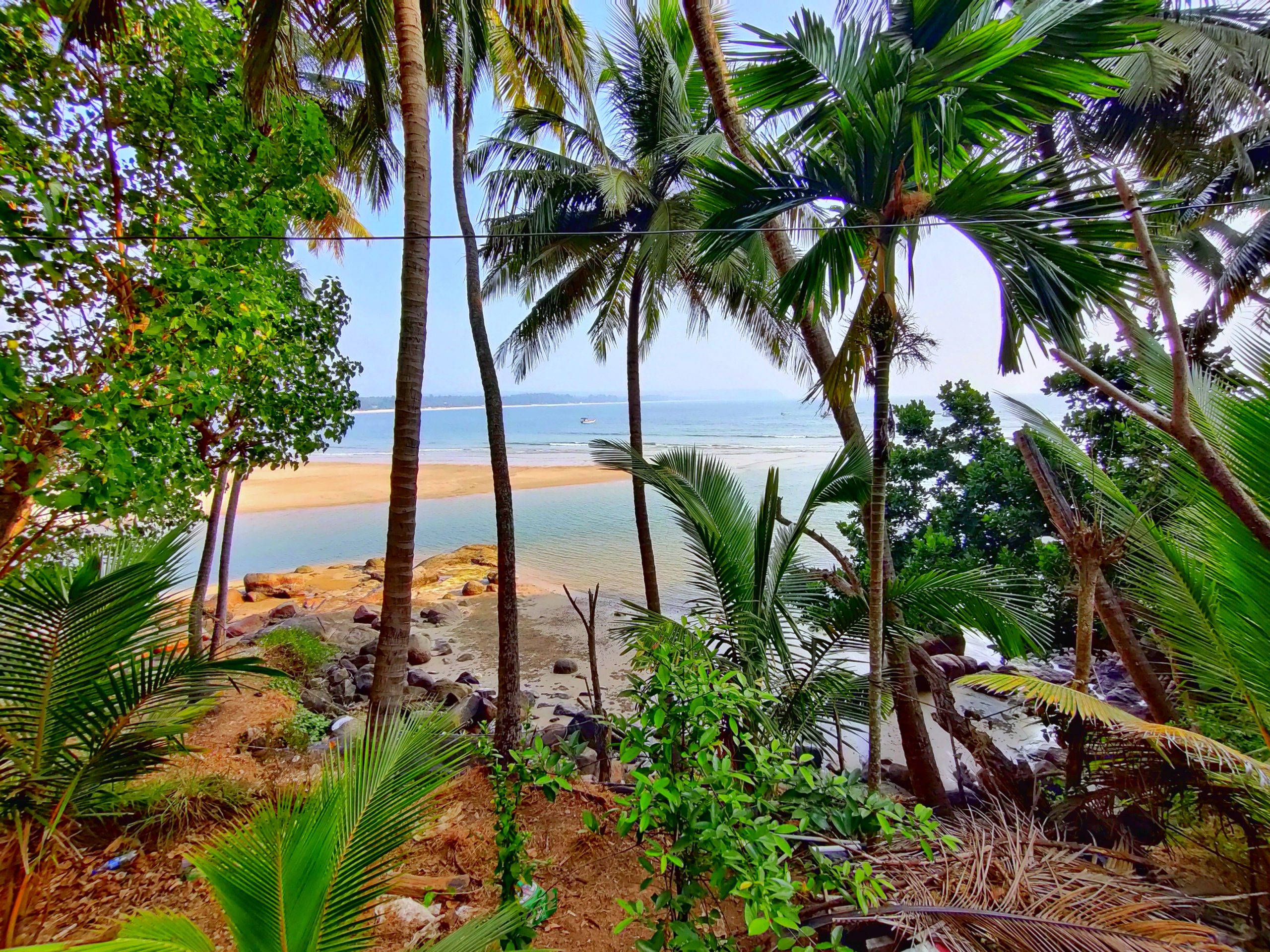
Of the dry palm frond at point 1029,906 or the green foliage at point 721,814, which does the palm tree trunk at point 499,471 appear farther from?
the dry palm frond at point 1029,906

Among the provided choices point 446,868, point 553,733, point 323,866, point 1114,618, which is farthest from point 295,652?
point 1114,618

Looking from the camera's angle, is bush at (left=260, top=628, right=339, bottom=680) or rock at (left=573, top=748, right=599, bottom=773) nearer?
rock at (left=573, top=748, right=599, bottom=773)

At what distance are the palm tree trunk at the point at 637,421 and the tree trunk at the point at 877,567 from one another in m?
3.15

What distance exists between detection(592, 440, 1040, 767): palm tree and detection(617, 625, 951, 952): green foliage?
716mm

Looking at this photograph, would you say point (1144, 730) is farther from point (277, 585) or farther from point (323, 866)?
point (277, 585)

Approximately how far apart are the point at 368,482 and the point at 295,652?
19.1 meters

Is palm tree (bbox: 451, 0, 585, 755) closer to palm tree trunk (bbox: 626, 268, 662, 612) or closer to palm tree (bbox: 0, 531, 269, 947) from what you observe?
palm tree trunk (bbox: 626, 268, 662, 612)

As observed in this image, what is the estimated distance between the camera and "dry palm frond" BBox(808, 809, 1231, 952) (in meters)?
1.43

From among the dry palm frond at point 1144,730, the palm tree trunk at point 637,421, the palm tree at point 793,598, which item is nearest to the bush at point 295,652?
the palm tree trunk at point 637,421

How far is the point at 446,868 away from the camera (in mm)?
2707

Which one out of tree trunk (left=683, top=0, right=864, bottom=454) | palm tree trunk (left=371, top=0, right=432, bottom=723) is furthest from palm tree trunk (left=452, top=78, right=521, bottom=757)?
tree trunk (left=683, top=0, right=864, bottom=454)

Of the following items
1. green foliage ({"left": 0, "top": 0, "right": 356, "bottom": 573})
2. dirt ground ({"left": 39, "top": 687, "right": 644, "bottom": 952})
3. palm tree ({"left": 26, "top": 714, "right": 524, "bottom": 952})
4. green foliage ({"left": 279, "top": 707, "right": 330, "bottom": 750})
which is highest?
green foliage ({"left": 0, "top": 0, "right": 356, "bottom": 573})

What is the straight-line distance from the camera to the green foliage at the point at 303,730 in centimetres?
418

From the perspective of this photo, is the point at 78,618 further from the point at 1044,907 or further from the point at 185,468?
the point at 1044,907
